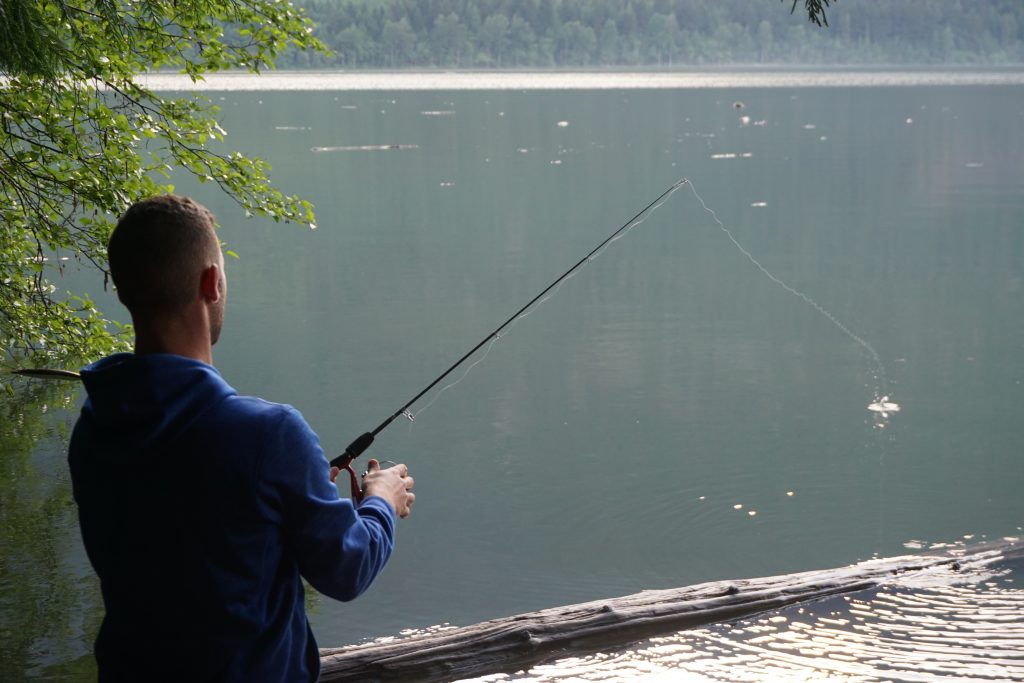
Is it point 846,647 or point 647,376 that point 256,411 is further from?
point 647,376

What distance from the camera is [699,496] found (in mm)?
7980

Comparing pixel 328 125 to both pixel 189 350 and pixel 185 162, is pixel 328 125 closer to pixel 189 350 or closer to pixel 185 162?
pixel 185 162

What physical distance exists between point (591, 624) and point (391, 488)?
3.14 m

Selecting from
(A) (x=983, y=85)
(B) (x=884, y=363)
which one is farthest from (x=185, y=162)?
(A) (x=983, y=85)

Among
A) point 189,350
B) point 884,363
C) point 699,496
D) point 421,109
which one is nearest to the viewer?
point 189,350

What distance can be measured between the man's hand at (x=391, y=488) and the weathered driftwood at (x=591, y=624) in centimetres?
245

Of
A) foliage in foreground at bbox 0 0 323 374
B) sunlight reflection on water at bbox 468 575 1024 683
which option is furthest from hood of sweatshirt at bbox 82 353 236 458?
foliage in foreground at bbox 0 0 323 374

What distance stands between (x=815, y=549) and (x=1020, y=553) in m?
1.16

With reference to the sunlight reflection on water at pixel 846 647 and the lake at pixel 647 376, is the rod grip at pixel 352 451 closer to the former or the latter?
the sunlight reflection on water at pixel 846 647

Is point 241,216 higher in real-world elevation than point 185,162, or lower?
lower

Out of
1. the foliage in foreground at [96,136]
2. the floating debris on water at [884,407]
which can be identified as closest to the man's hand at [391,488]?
the foliage in foreground at [96,136]

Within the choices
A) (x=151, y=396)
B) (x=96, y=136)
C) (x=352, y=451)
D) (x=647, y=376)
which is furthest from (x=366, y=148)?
(x=151, y=396)

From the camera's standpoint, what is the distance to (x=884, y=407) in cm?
998

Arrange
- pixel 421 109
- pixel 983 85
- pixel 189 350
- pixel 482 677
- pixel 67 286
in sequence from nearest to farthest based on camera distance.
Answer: pixel 189 350, pixel 482 677, pixel 67 286, pixel 421 109, pixel 983 85
